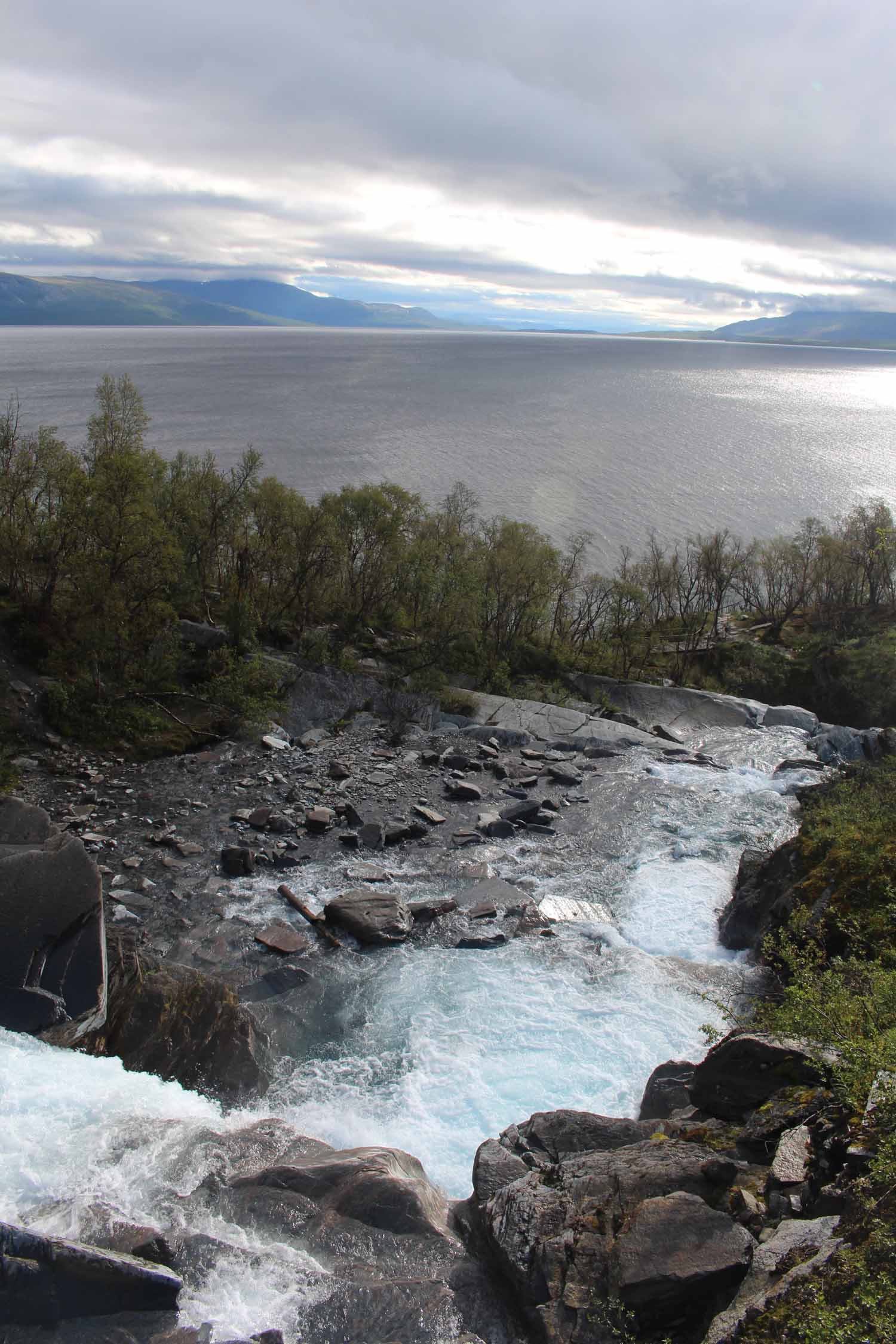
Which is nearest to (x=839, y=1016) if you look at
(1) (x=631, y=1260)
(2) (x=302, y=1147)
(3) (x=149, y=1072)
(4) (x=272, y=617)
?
(1) (x=631, y=1260)

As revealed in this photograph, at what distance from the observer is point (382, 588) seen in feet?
155

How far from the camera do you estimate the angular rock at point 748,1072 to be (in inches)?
551

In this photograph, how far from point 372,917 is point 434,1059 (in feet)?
17.2

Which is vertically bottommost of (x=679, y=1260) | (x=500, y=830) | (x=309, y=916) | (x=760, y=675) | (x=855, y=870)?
(x=309, y=916)

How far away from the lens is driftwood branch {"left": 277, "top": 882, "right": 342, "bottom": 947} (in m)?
21.9

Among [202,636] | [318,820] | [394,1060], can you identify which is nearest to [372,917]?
[394,1060]

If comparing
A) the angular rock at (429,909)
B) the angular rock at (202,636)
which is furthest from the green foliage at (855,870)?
the angular rock at (202,636)

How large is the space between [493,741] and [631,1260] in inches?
1096

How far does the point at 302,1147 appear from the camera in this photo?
14.7 metres

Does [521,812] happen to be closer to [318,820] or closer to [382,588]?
[318,820]

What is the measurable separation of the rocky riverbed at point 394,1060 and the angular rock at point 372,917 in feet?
0.35

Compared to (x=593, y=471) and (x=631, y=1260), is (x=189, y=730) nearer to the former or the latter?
(x=631, y=1260)

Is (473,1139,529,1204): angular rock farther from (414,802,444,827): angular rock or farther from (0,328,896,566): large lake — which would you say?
(0,328,896,566): large lake

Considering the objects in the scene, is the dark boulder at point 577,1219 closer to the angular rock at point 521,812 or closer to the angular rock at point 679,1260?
the angular rock at point 679,1260
